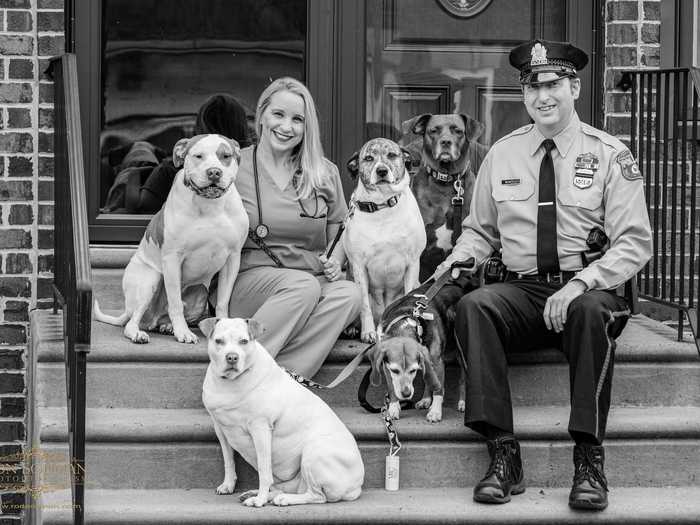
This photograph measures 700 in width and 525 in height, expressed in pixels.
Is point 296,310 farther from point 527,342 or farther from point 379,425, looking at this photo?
point 527,342

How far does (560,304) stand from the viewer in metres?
4.31

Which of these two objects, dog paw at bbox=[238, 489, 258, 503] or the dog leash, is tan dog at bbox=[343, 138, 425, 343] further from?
dog paw at bbox=[238, 489, 258, 503]

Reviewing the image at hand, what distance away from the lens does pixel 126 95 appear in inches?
231

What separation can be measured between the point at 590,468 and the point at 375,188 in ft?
5.28

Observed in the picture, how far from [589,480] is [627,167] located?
52.5 inches

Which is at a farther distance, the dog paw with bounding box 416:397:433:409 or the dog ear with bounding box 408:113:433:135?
the dog ear with bounding box 408:113:433:135

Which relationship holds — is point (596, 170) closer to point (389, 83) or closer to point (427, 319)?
point (427, 319)

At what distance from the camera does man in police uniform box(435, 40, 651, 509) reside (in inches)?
165

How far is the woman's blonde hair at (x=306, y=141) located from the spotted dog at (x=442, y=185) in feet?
2.24

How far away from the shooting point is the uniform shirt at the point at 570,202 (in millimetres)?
4504

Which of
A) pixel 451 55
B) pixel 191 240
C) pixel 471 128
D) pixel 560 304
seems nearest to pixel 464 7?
pixel 451 55

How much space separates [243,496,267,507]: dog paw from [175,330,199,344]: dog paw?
104 centimetres

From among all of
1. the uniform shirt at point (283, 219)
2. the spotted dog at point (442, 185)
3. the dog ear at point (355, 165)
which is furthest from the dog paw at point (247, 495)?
the spotted dog at point (442, 185)

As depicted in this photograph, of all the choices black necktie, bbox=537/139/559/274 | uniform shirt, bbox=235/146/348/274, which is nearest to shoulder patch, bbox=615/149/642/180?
black necktie, bbox=537/139/559/274
